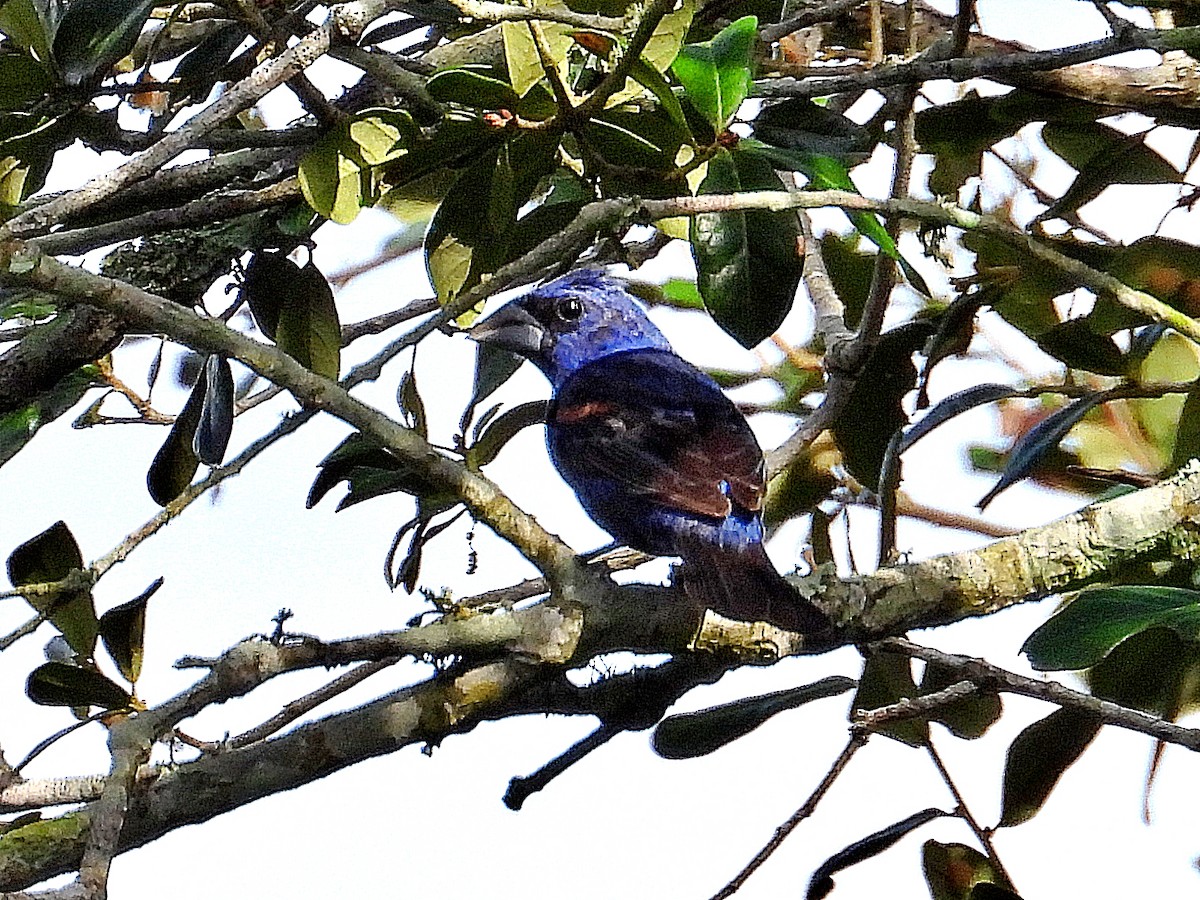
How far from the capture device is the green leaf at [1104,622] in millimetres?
1576

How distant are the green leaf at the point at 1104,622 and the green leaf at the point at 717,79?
25.9 inches

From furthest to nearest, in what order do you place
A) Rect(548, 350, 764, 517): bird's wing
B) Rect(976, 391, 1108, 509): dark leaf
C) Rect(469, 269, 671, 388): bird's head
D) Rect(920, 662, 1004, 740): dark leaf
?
Rect(469, 269, 671, 388): bird's head < Rect(548, 350, 764, 517): bird's wing < Rect(920, 662, 1004, 740): dark leaf < Rect(976, 391, 1108, 509): dark leaf

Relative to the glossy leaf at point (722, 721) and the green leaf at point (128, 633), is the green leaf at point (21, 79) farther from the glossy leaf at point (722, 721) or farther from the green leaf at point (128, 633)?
the glossy leaf at point (722, 721)

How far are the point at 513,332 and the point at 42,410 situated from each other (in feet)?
3.06

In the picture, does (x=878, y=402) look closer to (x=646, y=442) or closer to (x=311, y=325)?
(x=646, y=442)

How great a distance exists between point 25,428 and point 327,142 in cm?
60

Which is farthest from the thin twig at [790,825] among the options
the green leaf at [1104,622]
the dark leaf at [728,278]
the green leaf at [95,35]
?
the green leaf at [95,35]

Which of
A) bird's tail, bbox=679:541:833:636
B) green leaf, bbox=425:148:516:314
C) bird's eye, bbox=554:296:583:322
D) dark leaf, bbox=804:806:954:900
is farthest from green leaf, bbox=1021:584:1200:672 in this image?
bird's eye, bbox=554:296:583:322

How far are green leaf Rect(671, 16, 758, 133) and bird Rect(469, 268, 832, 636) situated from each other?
1.78 feet

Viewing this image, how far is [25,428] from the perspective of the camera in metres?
2.05

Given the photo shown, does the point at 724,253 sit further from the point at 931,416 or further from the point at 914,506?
the point at 914,506

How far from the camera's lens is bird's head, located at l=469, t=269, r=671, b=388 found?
2.97 metres

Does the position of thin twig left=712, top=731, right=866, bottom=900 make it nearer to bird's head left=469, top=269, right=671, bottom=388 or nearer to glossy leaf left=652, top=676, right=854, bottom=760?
glossy leaf left=652, top=676, right=854, bottom=760

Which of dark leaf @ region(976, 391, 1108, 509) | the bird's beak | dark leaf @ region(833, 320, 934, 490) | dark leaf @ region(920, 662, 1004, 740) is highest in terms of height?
the bird's beak
